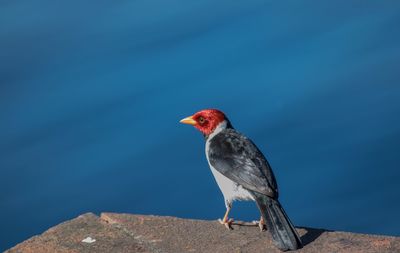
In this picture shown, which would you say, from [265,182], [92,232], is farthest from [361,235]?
[92,232]

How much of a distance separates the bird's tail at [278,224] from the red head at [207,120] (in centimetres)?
108

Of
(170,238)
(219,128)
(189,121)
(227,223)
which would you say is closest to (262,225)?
(227,223)

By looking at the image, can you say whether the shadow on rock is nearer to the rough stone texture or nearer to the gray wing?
the rough stone texture

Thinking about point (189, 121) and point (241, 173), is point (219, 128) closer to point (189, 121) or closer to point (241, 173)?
point (189, 121)

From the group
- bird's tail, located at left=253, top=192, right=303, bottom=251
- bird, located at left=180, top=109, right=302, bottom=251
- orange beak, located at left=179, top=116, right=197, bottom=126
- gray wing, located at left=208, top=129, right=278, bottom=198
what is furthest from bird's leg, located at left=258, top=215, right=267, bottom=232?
orange beak, located at left=179, top=116, right=197, bottom=126

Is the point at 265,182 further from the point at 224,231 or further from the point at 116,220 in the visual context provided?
the point at 116,220

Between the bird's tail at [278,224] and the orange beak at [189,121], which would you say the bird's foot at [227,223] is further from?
the orange beak at [189,121]

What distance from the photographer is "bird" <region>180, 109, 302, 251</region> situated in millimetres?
4871

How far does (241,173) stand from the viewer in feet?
17.4

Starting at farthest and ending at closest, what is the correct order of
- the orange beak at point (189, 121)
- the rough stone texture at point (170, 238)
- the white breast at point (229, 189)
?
the orange beak at point (189, 121), the white breast at point (229, 189), the rough stone texture at point (170, 238)

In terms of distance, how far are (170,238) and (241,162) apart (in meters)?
0.94

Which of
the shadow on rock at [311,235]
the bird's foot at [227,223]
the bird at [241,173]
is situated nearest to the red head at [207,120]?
the bird at [241,173]

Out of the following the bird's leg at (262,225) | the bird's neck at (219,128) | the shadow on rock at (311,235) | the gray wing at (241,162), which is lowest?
the shadow on rock at (311,235)

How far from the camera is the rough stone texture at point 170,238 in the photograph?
15.5 ft
